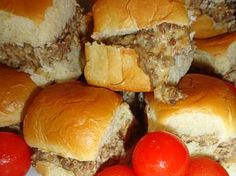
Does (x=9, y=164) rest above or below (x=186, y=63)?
below

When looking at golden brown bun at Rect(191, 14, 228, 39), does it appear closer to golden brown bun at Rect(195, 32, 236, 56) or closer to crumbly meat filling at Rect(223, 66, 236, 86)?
golden brown bun at Rect(195, 32, 236, 56)

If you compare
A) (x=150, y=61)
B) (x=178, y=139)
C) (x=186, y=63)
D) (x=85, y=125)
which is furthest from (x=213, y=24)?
(x=85, y=125)

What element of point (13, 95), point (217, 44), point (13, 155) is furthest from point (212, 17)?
point (13, 155)

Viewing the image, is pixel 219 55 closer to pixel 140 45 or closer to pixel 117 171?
pixel 140 45

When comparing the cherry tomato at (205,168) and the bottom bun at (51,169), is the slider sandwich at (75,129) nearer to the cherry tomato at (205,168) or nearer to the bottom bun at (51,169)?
the bottom bun at (51,169)

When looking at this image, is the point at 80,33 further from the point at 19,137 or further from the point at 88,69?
the point at 19,137

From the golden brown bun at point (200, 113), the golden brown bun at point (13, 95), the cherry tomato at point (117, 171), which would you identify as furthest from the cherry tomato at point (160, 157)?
the golden brown bun at point (13, 95)
